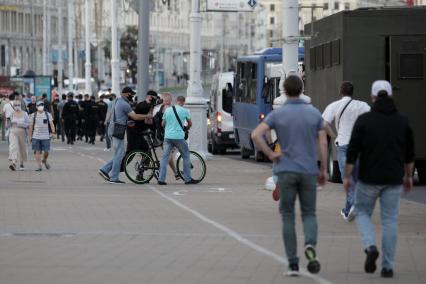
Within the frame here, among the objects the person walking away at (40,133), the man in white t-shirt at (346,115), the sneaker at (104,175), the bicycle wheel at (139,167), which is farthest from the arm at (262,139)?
the person walking away at (40,133)

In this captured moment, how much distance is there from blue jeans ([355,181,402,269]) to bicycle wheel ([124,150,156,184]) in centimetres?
1395

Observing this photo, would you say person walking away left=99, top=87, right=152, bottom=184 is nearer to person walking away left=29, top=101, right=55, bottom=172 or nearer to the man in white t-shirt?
person walking away left=29, top=101, right=55, bottom=172

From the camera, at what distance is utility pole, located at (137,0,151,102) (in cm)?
4231

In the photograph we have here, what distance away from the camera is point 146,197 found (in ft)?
76.7

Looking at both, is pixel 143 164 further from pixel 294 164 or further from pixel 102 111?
pixel 102 111

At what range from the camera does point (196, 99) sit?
3747cm

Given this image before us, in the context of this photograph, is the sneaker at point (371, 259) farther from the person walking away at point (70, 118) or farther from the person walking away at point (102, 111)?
the person walking away at point (102, 111)

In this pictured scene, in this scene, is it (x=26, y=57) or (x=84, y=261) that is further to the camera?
(x=26, y=57)

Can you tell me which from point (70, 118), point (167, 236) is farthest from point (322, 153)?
point (70, 118)

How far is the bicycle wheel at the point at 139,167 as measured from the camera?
27.1 m

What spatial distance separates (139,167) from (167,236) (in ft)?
34.3

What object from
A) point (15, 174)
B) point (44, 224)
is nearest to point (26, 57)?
point (15, 174)

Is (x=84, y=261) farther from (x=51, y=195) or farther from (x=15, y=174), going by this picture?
(x=15, y=174)

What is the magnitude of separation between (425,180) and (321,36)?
338 cm
